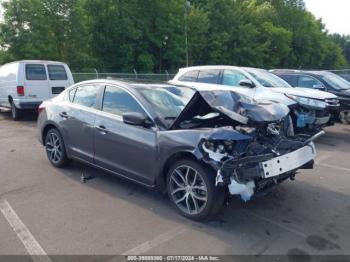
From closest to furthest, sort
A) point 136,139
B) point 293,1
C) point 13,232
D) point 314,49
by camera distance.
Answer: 1. point 13,232
2. point 136,139
3. point 314,49
4. point 293,1

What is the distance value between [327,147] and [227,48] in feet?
115

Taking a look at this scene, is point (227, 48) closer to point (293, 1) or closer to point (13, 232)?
point (293, 1)

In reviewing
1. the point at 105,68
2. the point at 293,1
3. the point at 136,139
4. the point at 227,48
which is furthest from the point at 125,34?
the point at 293,1

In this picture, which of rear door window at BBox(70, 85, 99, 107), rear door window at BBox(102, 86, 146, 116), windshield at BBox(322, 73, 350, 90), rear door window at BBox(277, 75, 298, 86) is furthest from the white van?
windshield at BBox(322, 73, 350, 90)

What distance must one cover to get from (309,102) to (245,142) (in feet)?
16.4

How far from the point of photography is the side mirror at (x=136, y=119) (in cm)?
429

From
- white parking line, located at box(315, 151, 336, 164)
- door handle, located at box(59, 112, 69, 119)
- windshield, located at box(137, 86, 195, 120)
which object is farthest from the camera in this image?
white parking line, located at box(315, 151, 336, 164)

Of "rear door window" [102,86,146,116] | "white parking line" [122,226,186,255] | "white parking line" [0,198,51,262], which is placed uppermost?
"rear door window" [102,86,146,116]

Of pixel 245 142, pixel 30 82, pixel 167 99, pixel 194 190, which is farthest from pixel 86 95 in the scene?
pixel 30 82

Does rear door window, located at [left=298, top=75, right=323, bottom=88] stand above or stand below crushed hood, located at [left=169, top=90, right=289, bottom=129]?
above

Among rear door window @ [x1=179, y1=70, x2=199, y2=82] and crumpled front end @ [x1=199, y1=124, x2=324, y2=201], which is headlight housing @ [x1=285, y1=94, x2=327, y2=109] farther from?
crumpled front end @ [x1=199, y1=124, x2=324, y2=201]

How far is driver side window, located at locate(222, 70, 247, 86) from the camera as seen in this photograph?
29.9 ft

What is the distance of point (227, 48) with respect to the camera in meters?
41.4

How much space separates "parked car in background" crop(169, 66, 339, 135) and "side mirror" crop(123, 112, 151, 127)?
13.1 feet
